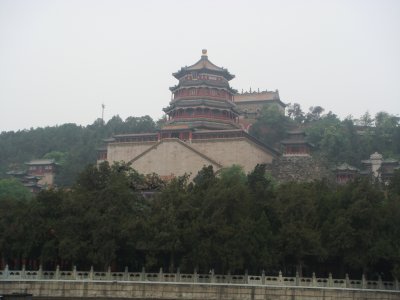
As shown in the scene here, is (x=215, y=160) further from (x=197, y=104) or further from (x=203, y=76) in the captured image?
(x=203, y=76)

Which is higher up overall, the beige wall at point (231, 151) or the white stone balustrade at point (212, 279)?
the beige wall at point (231, 151)

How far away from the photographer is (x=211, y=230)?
107 feet

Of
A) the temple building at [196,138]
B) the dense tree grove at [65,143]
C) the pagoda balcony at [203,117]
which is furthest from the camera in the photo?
the dense tree grove at [65,143]

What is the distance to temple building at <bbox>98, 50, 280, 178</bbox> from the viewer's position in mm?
58375

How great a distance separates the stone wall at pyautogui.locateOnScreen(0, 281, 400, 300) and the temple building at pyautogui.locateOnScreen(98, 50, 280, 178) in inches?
953

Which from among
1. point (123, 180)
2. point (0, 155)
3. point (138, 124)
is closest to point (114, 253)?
point (123, 180)

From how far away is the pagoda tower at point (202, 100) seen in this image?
61.9 metres

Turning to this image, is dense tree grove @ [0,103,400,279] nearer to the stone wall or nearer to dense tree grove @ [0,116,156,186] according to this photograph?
the stone wall

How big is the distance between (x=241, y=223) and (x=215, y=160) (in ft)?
84.1

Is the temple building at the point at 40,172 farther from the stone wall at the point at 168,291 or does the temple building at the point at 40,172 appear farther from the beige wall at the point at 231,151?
the stone wall at the point at 168,291

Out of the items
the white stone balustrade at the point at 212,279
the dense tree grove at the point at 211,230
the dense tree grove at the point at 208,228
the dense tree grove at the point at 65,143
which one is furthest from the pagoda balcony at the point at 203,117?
the white stone balustrade at the point at 212,279

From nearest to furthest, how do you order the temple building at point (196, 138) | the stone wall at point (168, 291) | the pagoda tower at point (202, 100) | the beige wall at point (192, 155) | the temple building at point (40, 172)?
the stone wall at point (168, 291) → the beige wall at point (192, 155) → the temple building at point (196, 138) → the pagoda tower at point (202, 100) → the temple building at point (40, 172)

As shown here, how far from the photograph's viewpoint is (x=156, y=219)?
32.9 m

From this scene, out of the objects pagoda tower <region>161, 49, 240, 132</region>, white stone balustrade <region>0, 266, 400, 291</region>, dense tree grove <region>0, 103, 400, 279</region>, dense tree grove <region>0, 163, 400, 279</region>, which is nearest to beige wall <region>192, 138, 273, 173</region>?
pagoda tower <region>161, 49, 240, 132</region>
